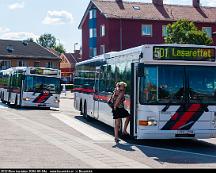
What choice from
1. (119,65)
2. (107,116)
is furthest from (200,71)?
(107,116)

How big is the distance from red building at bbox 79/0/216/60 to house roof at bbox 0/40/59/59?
22596 millimetres

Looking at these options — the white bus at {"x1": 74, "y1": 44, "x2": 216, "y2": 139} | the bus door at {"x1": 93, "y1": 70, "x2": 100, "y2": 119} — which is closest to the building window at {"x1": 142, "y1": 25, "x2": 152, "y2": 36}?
the bus door at {"x1": 93, "y1": 70, "x2": 100, "y2": 119}

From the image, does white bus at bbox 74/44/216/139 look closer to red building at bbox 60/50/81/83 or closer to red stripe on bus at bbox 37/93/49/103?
red stripe on bus at bbox 37/93/49/103

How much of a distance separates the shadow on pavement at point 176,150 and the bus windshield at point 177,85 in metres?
1.29

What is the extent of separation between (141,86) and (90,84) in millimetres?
7770

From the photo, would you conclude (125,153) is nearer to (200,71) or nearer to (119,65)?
(200,71)

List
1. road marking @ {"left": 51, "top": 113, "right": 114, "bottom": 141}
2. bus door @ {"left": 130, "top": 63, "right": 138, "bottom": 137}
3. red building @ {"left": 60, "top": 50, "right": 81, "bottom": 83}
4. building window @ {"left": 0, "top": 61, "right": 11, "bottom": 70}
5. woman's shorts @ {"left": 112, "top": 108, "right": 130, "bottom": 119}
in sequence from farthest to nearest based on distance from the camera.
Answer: red building @ {"left": 60, "top": 50, "right": 81, "bottom": 83}
building window @ {"left": 0, "top": 61, "right": 11, "bottom": 70}
road marking @ {"left": 51, "top": 113, "right": 114, "bottom": 141}
woman's shorts @ {"left": 112, "top": 108, "right": 130, "bottom": 119}
bus door @ {"left": 130, "top": 63, "right": 138, "bottom": 137}

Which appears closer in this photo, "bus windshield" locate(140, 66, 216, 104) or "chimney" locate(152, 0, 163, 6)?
"bus windshield" locate(140, 66, 216, 104)

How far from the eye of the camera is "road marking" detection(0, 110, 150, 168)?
33.6 ft

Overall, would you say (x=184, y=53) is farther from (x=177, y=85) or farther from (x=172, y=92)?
(x=172, y=92)

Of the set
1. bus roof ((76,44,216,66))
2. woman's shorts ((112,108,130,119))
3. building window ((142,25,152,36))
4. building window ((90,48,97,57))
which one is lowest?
woman's shorts ((112,108,130,119))

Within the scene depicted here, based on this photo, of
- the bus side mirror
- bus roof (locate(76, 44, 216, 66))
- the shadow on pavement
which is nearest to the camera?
the shadow on pavement

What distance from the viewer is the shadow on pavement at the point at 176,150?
11.2 metres

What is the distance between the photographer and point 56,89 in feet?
95.5
